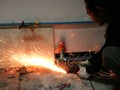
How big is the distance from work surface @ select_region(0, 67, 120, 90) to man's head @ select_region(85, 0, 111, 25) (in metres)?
0.64

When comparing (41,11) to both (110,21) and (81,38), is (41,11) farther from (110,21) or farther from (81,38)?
(110,21)

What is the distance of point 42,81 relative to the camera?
2.14 m

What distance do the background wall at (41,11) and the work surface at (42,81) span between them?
0.57 metres

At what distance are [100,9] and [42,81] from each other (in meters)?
0.91

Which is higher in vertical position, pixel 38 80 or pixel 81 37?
pixel 81 37

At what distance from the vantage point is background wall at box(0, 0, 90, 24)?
244cm

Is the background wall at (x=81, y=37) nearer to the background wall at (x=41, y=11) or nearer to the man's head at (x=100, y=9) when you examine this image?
the background wall at (x=41, y=11)

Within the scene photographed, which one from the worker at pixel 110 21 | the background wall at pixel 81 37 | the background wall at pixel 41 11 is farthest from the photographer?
the background wall at pixel 81 37

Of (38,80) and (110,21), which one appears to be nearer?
(110,21)

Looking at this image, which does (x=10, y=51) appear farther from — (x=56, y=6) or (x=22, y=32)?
(x=56, y=6)

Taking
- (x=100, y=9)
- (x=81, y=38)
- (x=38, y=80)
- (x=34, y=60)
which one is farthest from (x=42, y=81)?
(x=100, y=9)

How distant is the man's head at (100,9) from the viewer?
5.19 ft

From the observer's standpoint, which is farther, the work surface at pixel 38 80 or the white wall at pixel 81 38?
the white wall at pixel 81 38

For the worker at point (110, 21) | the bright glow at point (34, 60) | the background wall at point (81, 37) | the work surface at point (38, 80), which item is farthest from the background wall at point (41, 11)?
the worker at point (110, 21)
